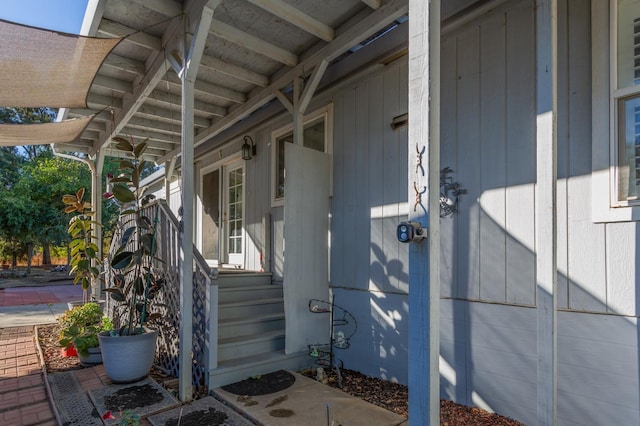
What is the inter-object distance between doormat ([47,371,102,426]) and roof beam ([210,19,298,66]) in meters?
3.12

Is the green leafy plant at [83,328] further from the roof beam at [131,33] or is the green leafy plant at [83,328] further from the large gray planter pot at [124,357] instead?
the roof beam at [131,33]

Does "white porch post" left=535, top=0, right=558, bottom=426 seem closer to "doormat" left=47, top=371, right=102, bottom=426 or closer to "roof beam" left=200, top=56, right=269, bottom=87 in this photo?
"doormat" left=47, top=371, right=102, bottom=426

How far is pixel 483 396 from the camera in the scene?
8.98 ft

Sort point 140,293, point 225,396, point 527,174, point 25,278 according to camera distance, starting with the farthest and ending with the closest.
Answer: point 25,278 < point 140,293 < point 225,396 < point 527,174

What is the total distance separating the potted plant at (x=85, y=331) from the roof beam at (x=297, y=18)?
3517 mm

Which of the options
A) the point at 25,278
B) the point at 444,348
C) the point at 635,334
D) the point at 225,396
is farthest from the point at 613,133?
the point at 25,278

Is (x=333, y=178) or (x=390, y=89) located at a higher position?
(x=390, y=89)

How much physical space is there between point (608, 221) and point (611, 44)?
3.45 ft

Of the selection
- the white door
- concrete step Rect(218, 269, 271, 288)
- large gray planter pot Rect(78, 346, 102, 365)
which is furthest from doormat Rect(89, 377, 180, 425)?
the white door

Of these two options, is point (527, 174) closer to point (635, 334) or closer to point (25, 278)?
point (635, 334)

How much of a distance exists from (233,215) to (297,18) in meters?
3.67

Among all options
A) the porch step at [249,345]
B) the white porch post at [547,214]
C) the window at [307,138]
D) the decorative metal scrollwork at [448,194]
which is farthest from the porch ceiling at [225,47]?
the porch step at [249,345]

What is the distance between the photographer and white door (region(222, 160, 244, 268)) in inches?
234

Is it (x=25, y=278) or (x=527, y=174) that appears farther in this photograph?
(x=25, y=278)
